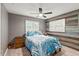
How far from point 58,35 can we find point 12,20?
1245 mm

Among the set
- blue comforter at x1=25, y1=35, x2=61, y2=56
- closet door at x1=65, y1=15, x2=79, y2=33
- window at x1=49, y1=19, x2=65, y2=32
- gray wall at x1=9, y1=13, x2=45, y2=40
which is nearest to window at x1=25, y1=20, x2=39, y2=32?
gray wall at x1=9, y1=13, x2=45, y2=40

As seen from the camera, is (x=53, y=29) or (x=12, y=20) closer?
(x=12, y=20)

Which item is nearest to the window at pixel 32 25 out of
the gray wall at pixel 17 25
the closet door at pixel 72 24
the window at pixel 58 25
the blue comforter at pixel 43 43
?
the gray wall at pixel 17 25

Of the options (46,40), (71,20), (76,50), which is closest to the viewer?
(76,50)

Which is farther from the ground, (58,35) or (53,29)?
(53,29)

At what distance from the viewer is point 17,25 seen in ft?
8.34

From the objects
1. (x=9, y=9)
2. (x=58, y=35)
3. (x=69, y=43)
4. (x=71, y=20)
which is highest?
(x=9, y=9)

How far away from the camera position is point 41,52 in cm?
249

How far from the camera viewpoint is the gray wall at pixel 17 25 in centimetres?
244

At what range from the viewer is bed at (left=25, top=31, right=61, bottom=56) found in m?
2.61

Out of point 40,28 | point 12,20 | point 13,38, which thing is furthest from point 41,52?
point 12,20

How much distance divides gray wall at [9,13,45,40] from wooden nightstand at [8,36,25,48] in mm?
103

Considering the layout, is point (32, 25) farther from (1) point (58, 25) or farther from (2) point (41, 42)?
(1) point (58, 25)

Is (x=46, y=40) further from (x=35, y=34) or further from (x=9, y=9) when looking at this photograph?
(x=9, y=9)
